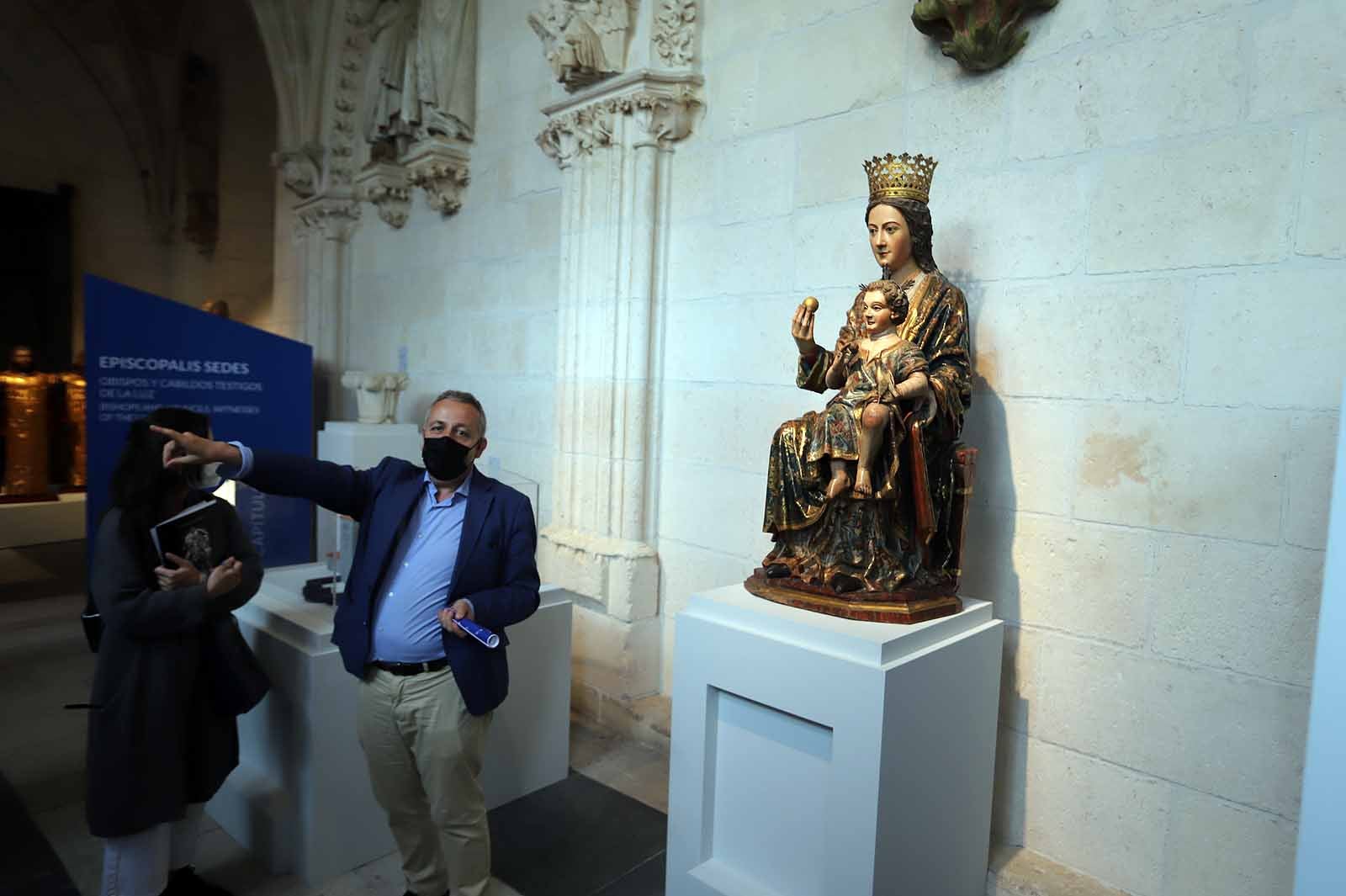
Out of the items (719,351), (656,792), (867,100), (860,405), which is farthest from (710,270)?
(656,792)

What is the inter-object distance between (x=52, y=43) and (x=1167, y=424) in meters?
11.7

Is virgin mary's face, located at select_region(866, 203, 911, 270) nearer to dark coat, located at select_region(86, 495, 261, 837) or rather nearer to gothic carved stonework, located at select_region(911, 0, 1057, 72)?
gothic carved stonework, located at select_region(911, 0, 1057, 72)

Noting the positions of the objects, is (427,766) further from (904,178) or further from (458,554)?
(904,178)

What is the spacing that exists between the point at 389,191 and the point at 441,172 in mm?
864

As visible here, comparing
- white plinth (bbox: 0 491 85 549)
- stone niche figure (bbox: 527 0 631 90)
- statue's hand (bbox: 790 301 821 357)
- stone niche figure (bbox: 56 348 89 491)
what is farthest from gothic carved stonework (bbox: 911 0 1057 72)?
stone niche figure (bbox: 56 348 89 491)

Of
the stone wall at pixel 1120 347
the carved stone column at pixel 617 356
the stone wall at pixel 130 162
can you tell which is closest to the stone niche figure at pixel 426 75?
the carved stone column at pixel 617 356

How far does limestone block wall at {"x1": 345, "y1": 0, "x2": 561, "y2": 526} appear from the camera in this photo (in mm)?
4762

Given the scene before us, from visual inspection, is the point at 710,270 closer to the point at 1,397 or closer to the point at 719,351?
the point at 719,351

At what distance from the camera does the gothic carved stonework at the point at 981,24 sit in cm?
267

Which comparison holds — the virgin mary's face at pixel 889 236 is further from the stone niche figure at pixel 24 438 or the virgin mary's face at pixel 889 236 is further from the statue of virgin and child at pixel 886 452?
the stone niche figure at pixel 24 438

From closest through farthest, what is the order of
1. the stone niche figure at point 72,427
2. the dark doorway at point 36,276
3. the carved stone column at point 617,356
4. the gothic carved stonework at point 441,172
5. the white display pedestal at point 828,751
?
the white display pedestal at point 828,751, the carved stone column at point 617,356, the gothic carved stonework at point 441,172, the stone niche figure at point 72,427, the dark doorway at point 36,276

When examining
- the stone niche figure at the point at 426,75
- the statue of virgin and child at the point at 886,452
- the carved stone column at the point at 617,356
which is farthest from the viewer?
the stone niche figure at the point at 426,75

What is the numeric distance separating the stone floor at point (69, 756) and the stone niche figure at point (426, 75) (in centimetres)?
369

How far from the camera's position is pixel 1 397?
7.33m
